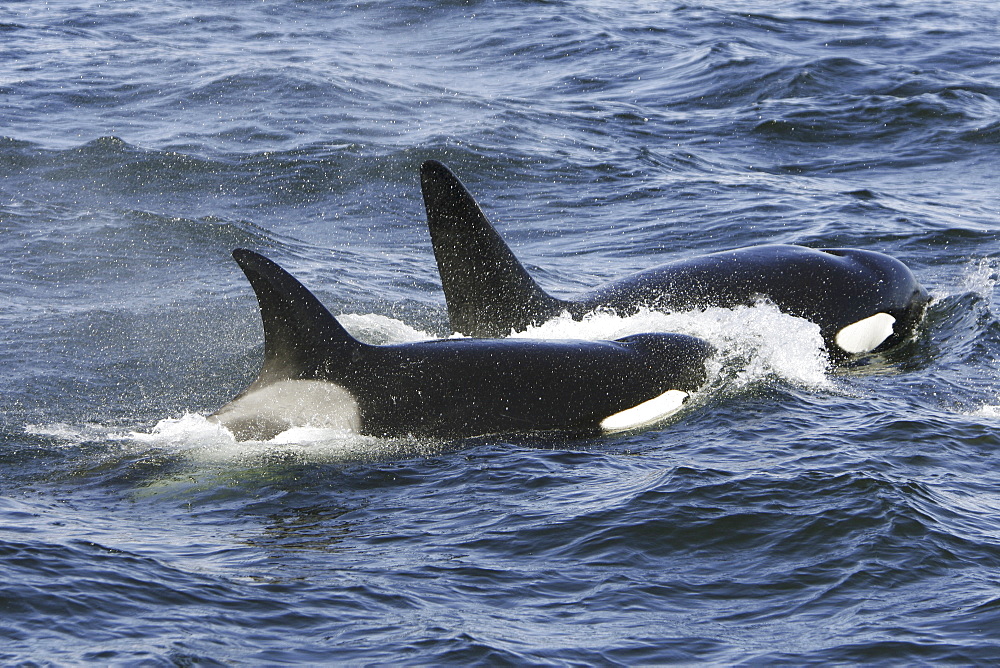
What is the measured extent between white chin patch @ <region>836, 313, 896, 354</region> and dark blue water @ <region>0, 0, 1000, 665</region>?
0.34 meters

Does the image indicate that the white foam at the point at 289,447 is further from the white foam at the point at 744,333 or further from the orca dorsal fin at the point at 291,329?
the white foam at the point at 744,333

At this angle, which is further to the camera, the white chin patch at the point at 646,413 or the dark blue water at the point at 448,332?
the white chin patch at the point at 646,413

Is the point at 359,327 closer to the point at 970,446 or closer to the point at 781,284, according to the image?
the point at 781,284

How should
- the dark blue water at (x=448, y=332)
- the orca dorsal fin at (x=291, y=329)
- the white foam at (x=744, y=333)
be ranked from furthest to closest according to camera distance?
the white foam at (x=744, y=333)
the orca dorsal fin at (x=291, y=329)
the dark blue water at (x=448, y=332)

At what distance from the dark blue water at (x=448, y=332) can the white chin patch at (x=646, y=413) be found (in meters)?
0.17

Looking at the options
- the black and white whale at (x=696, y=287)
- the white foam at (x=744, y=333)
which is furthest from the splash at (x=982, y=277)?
the white foam at (x=744, y=333)

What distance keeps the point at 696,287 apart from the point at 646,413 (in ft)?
7.98

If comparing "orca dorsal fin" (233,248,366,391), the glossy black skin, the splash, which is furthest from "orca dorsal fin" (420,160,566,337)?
the splash

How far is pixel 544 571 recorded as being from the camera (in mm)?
7043

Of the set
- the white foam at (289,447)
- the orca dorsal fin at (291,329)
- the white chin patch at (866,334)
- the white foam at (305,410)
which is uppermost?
the orca dorsal fin at (291,329)

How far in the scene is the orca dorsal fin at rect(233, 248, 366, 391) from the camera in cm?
826

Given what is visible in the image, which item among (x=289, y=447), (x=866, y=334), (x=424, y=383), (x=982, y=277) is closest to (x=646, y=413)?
(x=424, y=383)

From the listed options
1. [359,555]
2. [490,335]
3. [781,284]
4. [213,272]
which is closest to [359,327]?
[490,335]

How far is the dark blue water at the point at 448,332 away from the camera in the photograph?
6.51 metres
